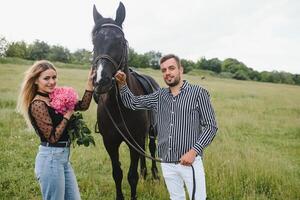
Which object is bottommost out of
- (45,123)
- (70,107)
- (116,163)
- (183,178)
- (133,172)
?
(133,172)

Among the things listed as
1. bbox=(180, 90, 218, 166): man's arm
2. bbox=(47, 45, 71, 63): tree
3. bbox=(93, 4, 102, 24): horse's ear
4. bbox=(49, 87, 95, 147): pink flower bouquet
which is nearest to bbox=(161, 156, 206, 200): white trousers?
bbox=(180, 90, 218, 166): man's arm

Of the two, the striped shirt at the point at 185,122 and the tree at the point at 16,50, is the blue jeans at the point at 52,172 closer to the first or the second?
the striped shirt at the point at 185,122

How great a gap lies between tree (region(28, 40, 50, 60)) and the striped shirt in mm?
60210

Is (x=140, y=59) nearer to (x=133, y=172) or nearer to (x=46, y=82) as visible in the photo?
(x=133, y=172)

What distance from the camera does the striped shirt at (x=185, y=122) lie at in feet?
12.1

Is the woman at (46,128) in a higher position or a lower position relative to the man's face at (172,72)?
lower

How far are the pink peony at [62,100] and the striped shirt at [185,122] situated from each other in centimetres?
90

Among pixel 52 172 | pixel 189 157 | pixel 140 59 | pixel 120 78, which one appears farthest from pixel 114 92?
pixel 140 59

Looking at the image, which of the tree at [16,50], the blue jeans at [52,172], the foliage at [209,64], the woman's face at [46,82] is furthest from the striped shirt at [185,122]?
the foliage at [209,64]

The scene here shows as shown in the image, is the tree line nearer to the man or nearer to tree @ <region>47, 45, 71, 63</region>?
tree @ <region>47, 45, 71, 63</region>

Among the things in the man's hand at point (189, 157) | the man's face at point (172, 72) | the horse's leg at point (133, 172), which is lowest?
the horse's leg at point (133, 172)

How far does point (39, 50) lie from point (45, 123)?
2472 inches

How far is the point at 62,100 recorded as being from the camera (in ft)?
12.0

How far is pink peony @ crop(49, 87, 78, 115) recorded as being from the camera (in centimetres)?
366
